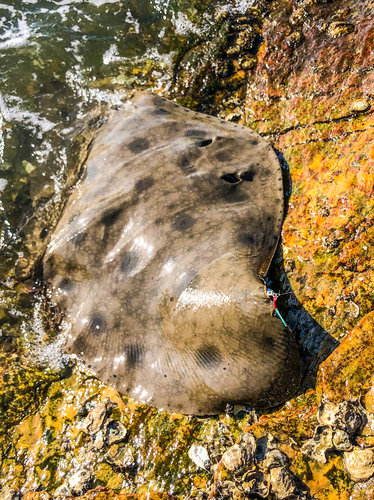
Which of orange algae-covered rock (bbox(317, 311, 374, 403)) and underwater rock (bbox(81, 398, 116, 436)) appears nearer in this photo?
orange algae-covered rock (bbox(317, 311, 374, 403))

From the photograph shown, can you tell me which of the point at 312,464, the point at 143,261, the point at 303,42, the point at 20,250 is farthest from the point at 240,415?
the point at 303,42

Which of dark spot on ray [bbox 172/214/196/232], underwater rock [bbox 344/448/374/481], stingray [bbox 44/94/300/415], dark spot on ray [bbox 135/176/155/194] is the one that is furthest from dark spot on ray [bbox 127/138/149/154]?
underwater rock [bbox 344/448/374/481]

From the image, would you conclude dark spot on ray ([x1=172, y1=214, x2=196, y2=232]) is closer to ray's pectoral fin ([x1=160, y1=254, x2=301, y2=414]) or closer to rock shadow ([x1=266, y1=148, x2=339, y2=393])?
ray's pectoral fin ([x1=160, y1=254, x2=301, y2=414])

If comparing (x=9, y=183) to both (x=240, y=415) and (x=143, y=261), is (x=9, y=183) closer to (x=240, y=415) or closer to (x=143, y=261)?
(x=143, y=261)

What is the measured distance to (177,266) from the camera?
340cm

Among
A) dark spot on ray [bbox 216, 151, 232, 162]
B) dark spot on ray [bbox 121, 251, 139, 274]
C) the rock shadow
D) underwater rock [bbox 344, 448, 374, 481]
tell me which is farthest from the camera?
dark spot on ray [bbox 216, 151, 232, 162]

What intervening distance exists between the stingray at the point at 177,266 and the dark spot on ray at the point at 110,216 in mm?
11

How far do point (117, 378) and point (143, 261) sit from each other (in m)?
1.24

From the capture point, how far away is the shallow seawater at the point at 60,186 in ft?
11.0

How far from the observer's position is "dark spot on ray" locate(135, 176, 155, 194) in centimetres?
381

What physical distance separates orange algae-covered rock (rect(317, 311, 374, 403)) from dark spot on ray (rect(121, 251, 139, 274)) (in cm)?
206

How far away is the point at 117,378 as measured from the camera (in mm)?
3568

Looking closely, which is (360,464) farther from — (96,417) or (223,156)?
(223,156)

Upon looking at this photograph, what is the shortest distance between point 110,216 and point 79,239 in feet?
1.44
